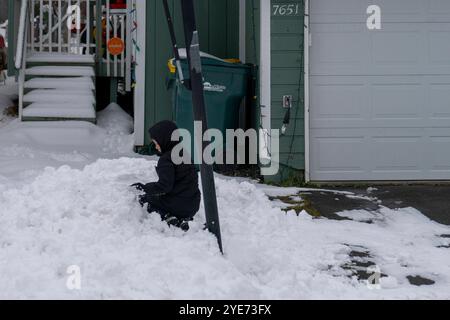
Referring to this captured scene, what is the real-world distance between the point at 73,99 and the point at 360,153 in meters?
5.10

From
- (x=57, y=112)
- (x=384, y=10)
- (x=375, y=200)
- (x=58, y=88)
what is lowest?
(x=375, y=200)

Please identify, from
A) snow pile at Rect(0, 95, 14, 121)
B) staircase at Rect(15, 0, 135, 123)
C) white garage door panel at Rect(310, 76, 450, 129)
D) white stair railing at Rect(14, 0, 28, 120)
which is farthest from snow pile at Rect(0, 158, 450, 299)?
snow pile at Rect(0, 95, 14, 121)

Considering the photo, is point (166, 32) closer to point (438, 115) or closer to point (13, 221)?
point (438, 115)

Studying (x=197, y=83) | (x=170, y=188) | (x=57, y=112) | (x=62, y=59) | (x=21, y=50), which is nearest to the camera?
(x=197, y=83)

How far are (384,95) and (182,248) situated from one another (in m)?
4.33

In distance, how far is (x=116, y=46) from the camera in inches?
452

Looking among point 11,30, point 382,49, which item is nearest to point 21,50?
point 11,30

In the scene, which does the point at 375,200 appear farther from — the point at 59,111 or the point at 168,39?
the point at 59,111

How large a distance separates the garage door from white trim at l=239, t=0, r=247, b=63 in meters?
1.60

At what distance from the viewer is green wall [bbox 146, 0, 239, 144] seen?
959 centimetres

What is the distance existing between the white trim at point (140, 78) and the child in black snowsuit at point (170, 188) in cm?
443

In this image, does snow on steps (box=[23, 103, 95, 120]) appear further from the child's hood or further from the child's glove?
the child's hood

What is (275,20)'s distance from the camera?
318 inches

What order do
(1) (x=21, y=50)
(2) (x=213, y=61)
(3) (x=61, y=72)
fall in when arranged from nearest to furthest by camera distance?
(2) (x=213, y=61), (1) (x=21, y=50), (3) (x=61, y=72)
